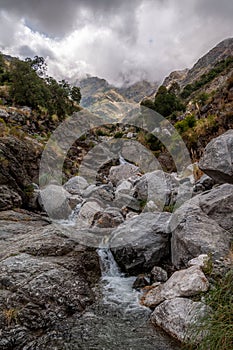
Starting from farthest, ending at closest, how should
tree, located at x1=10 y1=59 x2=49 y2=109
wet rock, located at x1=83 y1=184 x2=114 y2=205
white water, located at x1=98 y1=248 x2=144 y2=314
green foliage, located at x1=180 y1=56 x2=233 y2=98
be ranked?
green foliage, located at x1=180 y1=56 x2=233 y2=98, tree, located at x1=10 y1=59 x2=49 y2=109, wet rock, located at x1=83 y1=184 x2=114 y2=205, white water, located at x1=98 y1=248 x2=144 y2=314

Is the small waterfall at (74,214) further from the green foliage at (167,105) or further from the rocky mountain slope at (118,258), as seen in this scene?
the green foliage at (167,105)

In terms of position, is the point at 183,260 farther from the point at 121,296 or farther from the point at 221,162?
the point at 221,162

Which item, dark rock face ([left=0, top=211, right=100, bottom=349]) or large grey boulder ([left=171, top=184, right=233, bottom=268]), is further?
large grey boulder ([left=171, top=184, right=233, bottom=268])

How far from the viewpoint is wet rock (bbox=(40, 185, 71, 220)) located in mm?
10719

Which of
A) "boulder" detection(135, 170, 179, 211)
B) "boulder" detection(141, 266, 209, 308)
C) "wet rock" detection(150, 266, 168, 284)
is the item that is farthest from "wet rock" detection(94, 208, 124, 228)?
"boulder" detection(141, 266, 209, 308)

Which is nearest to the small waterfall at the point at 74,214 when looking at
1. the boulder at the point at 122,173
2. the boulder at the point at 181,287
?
the boulder at the point at 122,173

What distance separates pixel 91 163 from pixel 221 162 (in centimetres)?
1418

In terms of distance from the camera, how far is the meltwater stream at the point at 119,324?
3873mm

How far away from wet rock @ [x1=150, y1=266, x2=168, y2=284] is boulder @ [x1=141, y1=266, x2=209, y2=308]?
551mm

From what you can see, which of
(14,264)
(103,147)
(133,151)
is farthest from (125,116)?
(14,264)

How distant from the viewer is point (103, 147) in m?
21.6

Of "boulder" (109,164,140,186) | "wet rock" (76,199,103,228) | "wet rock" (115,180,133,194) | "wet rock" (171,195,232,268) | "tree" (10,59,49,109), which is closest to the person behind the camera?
"wet rock" (171,195,232,268)

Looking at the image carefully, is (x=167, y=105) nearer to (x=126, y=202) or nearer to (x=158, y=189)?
(x=158, y=189)

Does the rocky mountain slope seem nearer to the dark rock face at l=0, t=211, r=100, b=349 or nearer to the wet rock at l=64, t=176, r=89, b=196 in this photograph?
the dark rock face at l=0, t=211, r=100, b=349
